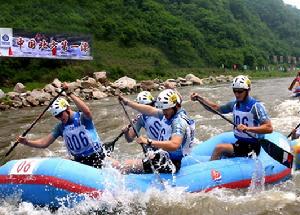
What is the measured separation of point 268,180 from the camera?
23.9 feet

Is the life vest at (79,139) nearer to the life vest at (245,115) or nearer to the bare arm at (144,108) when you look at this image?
the bare arm at (144,108)

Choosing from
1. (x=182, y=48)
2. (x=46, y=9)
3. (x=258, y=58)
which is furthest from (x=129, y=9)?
(x=258, y=58)

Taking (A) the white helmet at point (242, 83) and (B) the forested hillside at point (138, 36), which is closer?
(A) the white helmet at point (242, 83)

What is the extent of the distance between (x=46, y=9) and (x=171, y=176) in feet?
123

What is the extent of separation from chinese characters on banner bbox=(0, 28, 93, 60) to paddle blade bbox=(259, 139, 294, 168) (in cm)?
2086

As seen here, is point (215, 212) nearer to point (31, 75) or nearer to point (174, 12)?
point (31, 75)

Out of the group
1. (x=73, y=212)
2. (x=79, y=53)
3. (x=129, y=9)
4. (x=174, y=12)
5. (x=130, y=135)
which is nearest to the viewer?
(x=73, y=212)

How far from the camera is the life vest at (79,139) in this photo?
6895 mm

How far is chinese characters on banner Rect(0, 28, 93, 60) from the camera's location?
84.4 ft

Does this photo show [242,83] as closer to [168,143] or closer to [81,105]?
[168,143]

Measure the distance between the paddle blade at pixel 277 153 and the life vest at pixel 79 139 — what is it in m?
2.53

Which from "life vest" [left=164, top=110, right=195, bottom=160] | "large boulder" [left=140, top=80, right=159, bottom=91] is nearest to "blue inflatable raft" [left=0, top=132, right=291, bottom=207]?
"life vest" [left=164, top=110, right=195, bottom=160]

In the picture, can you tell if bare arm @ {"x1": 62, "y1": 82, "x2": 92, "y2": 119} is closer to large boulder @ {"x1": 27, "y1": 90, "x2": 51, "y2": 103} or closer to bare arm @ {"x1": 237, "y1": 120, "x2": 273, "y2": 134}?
bare arm @ {"x1": 237, "y1": 120, "x2": 273, "y2": 134}

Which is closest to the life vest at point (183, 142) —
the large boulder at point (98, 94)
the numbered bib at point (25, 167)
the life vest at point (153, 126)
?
the life vest at point (153, 126)
